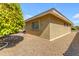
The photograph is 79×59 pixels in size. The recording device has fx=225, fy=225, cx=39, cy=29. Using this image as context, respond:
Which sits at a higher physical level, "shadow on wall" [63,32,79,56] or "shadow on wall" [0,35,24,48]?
"shadow on wall" [0,35,24,48]

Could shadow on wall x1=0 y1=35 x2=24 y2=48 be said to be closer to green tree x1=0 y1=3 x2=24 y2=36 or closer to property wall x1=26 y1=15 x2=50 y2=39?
green tree x1=0 y1=3 x2=24 y2=36

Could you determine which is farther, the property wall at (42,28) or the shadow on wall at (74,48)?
the property wall at (42,28)

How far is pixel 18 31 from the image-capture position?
4742mm

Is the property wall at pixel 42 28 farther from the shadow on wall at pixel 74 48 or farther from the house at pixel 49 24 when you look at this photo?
the shadow on wall at pixel 74 48

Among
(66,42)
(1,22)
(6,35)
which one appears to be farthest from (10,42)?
(66,42)

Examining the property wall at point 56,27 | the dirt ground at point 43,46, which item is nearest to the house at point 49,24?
the property wall at point 56,27

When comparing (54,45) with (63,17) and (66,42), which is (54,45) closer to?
(66,42)

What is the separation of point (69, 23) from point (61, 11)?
→ 0.30 m

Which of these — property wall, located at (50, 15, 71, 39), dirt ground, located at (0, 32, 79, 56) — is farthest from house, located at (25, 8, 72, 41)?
dirt ground, located at (0, 32, 79, 56)

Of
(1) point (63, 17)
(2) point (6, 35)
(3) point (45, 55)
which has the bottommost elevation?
(3) point (45, 55)

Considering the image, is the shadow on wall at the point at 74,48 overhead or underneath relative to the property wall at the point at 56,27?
underneath

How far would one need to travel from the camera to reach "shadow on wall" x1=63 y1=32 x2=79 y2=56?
14.6ft

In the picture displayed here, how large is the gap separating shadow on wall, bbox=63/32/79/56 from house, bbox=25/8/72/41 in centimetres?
22

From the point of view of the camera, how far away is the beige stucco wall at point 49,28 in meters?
4.62
